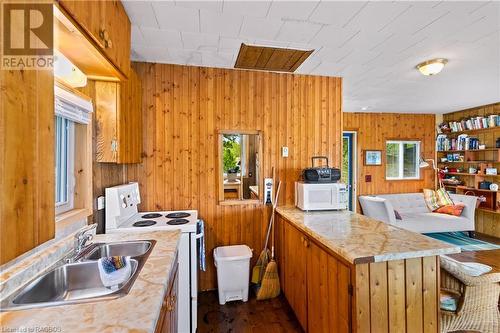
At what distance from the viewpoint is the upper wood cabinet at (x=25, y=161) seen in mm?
689

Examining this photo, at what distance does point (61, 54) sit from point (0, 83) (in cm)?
84

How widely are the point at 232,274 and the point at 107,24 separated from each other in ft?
7.46

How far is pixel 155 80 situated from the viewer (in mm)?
2691

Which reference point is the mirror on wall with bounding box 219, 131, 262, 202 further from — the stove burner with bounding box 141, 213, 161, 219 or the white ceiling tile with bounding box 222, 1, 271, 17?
the white ceiling tile with bounding box 222, 1, 271, 17

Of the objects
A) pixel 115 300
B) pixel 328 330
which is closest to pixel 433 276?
pixel 328 330

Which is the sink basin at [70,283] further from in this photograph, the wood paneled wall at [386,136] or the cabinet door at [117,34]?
the wood paneled wall at [386,136]

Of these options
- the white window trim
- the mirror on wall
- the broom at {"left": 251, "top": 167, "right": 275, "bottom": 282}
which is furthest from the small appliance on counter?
the white window trim

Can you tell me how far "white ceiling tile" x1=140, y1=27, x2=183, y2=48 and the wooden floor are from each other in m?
2.58

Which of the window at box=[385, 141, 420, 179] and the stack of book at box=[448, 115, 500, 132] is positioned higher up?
the stack of book at box=[448, 115, 500, 132]

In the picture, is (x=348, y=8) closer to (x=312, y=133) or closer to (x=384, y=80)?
(x=312, y=133)

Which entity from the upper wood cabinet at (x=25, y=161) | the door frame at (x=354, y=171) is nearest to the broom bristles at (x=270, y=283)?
the upper wood cabinet at (x=25, y=161)

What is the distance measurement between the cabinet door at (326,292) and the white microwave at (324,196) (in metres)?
0.72

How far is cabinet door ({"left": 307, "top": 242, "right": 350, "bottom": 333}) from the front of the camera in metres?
1.48

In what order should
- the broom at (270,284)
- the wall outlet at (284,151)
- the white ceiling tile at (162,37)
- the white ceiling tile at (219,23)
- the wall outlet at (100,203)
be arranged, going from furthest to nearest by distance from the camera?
the wall outlet at (284,151) < the broom at (270,284) < the white ceiling tile at (162,37) < the wall outlet at (100,203) < the white ceiling tile at (219,23)
